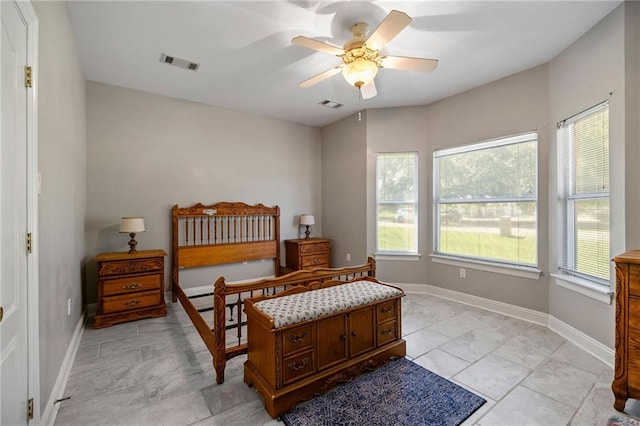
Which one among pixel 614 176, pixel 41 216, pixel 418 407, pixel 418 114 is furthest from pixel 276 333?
pixel 418 114

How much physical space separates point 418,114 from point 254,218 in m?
3.12

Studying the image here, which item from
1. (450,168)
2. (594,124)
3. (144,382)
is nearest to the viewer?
(144,382)

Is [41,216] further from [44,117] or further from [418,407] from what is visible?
[418,407]

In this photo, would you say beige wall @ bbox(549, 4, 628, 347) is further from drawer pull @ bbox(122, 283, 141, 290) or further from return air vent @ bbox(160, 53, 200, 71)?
drawer pull @ bbox(122, 283, 141, 290)

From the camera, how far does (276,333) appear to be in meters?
1.81

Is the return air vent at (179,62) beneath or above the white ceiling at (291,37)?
above

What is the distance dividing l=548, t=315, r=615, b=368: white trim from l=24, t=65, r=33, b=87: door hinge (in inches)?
173

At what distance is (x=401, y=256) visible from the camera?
14.6ft

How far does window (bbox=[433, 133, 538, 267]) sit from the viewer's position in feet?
11.1

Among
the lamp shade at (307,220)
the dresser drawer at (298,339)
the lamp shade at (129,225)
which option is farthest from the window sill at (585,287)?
the lamp shade at (129,225)

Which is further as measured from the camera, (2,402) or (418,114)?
(418,114)

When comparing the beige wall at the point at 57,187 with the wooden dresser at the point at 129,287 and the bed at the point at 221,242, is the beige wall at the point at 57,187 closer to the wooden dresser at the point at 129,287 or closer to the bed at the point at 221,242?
the wooden dresser at the point at 129,287

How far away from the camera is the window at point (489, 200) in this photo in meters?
3.38

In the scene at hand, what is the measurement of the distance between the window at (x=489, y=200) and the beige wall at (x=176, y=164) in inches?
97.8
